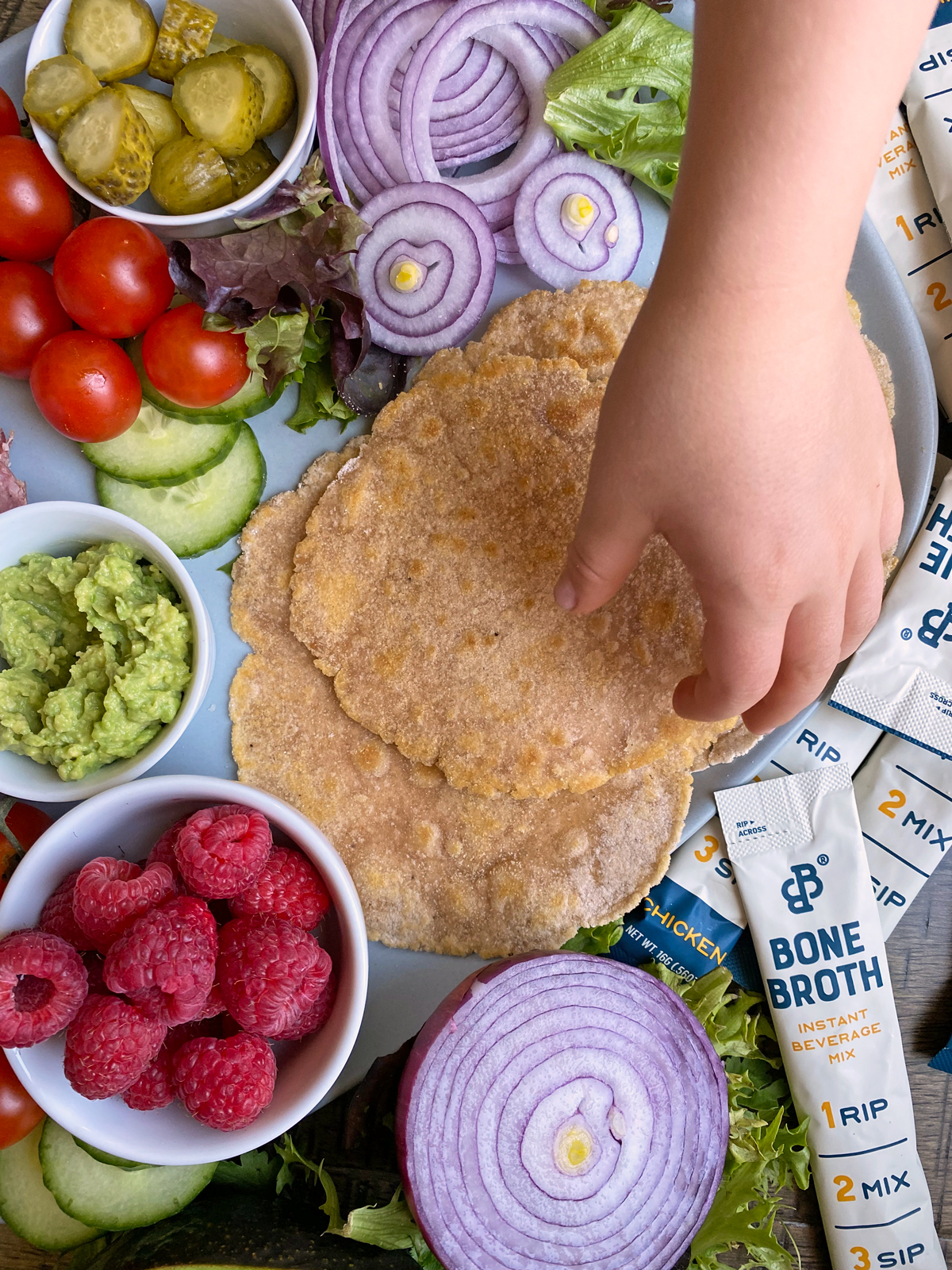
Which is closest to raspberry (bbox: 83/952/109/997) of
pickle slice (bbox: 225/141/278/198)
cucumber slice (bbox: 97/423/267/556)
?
cucumber slice (bbox: 97/423/267/556)

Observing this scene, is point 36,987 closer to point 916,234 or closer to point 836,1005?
point 836,1005

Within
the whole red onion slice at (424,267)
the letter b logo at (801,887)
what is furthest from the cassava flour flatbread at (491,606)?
the letter b logo at (801,887)

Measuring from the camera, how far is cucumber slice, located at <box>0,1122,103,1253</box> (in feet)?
5.76

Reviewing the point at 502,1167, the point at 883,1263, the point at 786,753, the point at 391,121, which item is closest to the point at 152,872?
the point at 502,1167

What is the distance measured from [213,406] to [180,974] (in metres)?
0.97

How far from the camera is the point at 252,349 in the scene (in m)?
1.68

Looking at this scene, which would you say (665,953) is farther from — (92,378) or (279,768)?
(92,378)

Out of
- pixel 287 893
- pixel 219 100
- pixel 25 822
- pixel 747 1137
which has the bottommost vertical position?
pixel 747 1137

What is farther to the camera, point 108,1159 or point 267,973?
point 108,1159

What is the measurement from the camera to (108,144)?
5.09 feet

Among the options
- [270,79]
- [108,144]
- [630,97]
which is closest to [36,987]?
[108,144]

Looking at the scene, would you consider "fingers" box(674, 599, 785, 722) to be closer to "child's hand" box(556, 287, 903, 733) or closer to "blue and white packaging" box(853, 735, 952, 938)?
"child's hand" box(556, 287, 903, 733)

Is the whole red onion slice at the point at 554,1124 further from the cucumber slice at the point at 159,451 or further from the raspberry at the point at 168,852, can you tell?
the cucumber slice at the point at 159,451

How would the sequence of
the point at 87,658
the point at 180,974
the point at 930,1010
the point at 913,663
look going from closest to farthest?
the point at 180,974
the point at 87,658
the point at 913,663
the point at 930,1010
